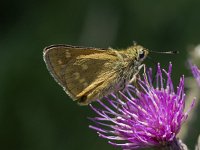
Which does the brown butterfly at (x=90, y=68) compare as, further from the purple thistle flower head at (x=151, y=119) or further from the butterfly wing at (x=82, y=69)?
the purple thistle flower head at (x=151, y=119)

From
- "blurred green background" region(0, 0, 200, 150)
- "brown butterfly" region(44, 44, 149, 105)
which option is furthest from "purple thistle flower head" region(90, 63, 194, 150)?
"blurred green background" region(0, 0, 200, 150)

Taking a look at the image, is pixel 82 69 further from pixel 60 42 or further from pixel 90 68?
pixel 60 42

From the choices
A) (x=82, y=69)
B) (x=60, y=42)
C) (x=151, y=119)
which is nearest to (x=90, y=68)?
(x=82, y=69)

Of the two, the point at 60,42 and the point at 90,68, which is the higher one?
the point at 60,42

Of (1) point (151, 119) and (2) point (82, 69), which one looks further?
(2) point (82, 69)

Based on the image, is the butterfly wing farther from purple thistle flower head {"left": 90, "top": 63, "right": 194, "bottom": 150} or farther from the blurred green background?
the blurred green background

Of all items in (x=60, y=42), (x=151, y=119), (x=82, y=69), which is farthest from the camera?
(x=60, y=42)

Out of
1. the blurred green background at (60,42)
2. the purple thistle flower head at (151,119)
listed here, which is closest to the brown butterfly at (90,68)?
the purple thistle flower head at (151,119)
